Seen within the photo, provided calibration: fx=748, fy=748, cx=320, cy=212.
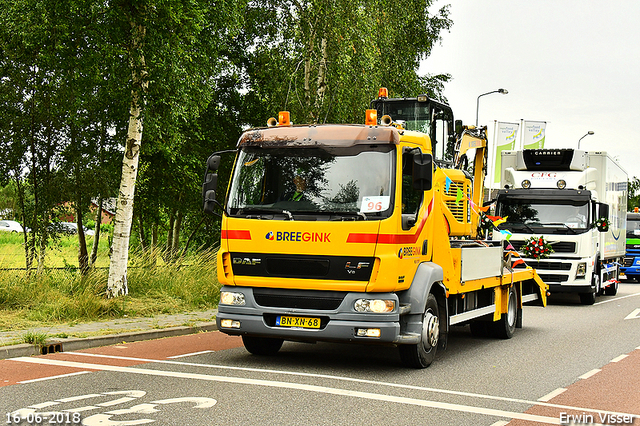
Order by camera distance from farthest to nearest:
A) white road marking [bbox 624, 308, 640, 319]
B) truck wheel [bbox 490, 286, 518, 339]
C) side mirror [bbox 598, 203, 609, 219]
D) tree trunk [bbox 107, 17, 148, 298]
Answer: side mirror [bbox 598, 203, 609, 219]
white road marking [bbox 624, 308, 640, 319]
tree trunk [bbox 107, 17, 148, 298]
truck wheel [bbox 490, 286, 518, 339]

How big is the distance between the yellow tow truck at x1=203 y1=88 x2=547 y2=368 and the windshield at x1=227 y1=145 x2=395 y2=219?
0.01 metres

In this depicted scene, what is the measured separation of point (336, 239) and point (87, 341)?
161 inches

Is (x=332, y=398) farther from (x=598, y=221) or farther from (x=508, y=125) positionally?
(x=508, y=125)

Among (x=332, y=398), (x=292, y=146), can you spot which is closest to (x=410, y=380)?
(x=332, y=398)

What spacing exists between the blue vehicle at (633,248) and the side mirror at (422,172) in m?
26.2

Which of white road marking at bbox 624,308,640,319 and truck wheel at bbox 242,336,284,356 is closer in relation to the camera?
truck wheel at bbox 242,336,284,356

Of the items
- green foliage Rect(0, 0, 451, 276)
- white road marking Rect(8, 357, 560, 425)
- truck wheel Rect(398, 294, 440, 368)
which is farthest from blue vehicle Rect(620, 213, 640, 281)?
white road marking Rect(8, 357, 560, 425)

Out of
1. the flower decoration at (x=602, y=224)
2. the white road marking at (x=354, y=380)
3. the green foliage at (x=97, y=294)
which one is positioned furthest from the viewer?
the flower decoration at (x=602, y=224)

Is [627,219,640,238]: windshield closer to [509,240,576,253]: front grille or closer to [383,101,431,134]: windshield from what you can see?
[509,240,576,253]: front grille

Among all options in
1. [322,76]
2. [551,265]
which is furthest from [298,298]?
[322,76]

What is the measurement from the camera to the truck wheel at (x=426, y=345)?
896cm

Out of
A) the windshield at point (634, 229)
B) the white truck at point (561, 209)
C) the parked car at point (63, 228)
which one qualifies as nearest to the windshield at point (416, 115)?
the white truck at point (561, 209)

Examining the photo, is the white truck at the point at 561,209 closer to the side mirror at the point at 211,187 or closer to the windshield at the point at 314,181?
the windshield at the point at 314,181

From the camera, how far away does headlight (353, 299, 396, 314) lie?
8500 millimetres
